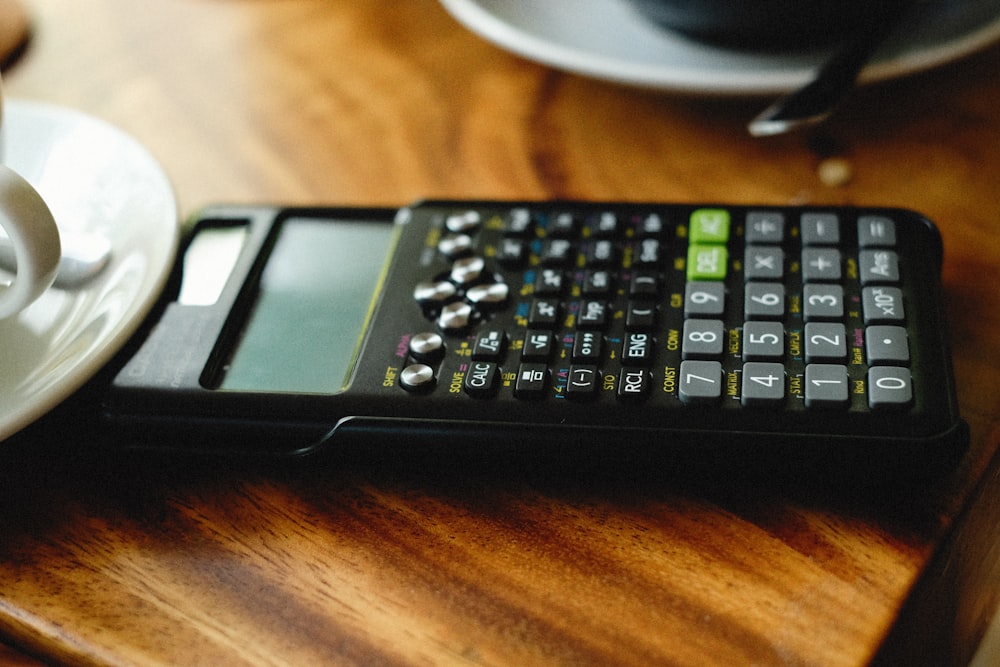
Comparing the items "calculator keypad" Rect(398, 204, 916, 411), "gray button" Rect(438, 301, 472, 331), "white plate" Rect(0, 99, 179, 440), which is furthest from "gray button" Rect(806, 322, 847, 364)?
"white plate" Rect(0, 99, 179, 440)

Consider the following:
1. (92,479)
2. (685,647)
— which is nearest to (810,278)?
(685,647)

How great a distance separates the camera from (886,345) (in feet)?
0.89

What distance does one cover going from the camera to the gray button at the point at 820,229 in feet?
1.03

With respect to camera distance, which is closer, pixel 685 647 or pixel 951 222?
pixel 685 647

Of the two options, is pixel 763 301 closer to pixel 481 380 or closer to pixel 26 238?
pixel 481 380

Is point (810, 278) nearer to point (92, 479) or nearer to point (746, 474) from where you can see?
point (746, 474)

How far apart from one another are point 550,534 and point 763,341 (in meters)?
0.09

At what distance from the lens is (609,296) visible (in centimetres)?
31

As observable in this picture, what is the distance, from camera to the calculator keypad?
27cm

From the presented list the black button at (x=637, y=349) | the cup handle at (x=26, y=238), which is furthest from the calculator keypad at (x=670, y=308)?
the cup handle at (x=26, y=238)

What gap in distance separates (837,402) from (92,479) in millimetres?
238

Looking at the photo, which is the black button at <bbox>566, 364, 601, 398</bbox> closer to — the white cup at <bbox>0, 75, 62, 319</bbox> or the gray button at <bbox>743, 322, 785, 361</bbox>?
the gray button at <bbox>743, 322, 785, 361</bbox>

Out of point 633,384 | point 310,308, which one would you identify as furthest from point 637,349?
point 310,308

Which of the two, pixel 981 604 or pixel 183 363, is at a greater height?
pixel 183 363
